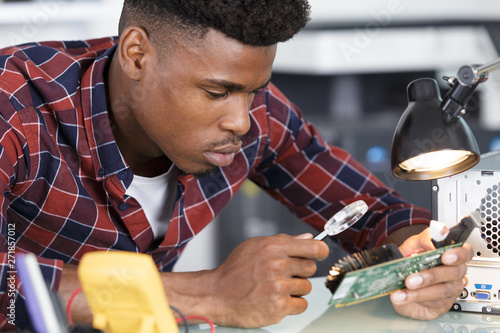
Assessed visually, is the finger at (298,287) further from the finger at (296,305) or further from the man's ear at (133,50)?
the man's ear at (133,50)

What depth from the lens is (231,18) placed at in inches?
38.8

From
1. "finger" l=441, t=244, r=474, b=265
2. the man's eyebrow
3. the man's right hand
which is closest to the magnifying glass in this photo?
the man's right hand

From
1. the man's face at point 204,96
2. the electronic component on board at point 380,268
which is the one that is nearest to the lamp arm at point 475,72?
the electronic component on board at point 380,268

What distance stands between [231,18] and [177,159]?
0.28 meters

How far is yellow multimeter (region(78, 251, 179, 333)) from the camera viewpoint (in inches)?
25.8

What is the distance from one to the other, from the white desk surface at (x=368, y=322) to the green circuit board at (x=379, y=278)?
0.09 m

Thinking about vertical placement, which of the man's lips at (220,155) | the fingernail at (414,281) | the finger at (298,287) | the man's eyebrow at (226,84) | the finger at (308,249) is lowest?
the finger at (298,287)

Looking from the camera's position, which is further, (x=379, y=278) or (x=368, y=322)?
(x=368, y=322)

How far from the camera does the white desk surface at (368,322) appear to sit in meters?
0.99

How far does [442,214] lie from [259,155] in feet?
1.59

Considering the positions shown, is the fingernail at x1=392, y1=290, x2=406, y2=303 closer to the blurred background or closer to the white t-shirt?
the white t-shirt

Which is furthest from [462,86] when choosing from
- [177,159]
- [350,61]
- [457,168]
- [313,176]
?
[350,61]

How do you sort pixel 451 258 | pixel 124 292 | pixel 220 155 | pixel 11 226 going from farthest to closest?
pixel 11 226 → pixel 220 155 → pixel 451 258 → pixel 124 292

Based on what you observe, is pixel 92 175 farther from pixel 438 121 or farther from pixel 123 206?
pixel 438 121
